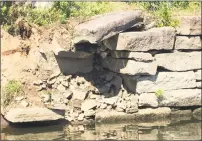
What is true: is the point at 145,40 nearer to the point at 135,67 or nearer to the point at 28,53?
the point at 135,67

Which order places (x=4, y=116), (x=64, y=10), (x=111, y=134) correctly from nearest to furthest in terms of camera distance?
(x=111, y=134) < (x=4, y=116) < (x=64, y=10)

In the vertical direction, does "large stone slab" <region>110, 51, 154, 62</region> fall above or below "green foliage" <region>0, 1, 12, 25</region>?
below

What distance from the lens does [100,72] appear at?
959 cm

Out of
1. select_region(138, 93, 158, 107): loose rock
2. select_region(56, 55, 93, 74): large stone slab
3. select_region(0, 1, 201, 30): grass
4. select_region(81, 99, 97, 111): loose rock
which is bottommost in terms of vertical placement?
select_region(81, 99, 97, 111): loose rock

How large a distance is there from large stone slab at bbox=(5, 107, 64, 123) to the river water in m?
0.16

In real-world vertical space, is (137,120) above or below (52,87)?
below

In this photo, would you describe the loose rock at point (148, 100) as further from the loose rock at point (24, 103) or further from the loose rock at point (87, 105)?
the loose rock at point (24, 103)

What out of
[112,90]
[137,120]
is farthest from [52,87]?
[137,120]

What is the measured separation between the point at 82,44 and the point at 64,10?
1335 mm

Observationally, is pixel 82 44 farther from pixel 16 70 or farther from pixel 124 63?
pixel 16 70

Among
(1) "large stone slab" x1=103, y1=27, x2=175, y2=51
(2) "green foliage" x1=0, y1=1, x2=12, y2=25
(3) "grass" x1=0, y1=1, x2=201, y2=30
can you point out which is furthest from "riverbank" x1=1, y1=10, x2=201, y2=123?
(2) "green foliage" x1=0, y1=1, x2=12, y2=25

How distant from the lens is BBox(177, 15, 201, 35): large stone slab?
8906 millimetres

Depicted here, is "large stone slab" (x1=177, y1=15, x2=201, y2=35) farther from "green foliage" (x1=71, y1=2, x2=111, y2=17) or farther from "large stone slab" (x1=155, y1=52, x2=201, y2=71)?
"green foliage" (x1=71, y1=2, x2=111, y2=17)

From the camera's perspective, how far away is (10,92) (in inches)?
350
